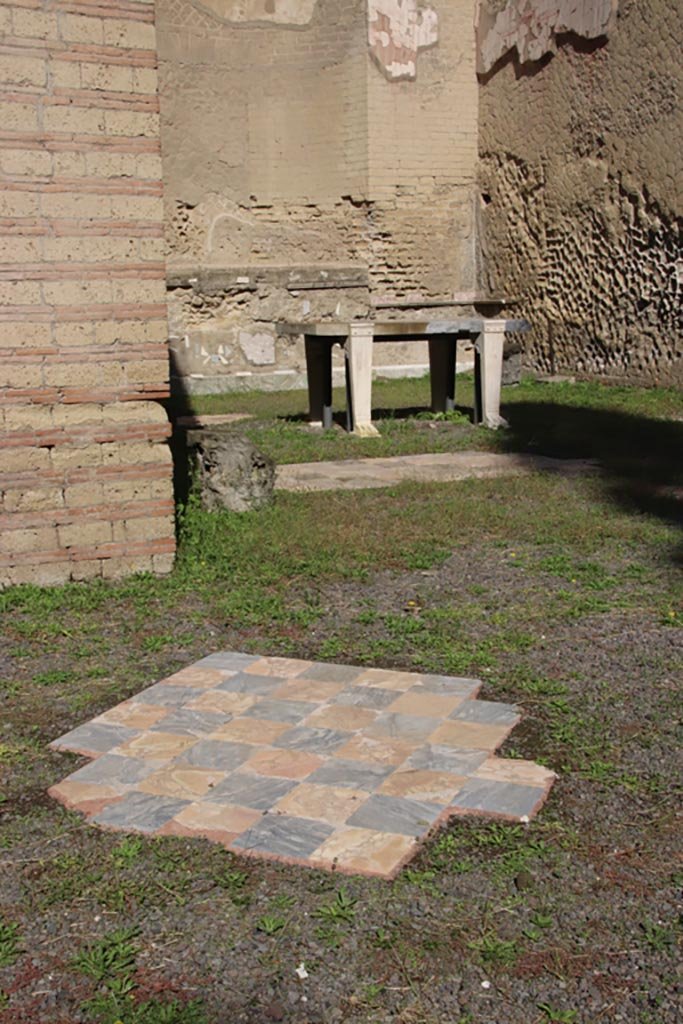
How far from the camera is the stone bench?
9625 mm

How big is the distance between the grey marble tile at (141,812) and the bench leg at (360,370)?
269 inches

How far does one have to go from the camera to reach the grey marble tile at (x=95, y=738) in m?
3.26

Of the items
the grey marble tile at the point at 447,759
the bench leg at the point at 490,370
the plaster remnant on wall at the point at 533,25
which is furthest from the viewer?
the plaster remnant on wall at the point at 533,25

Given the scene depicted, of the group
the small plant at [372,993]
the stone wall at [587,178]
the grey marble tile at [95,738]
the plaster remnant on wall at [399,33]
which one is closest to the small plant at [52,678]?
the grey marble tile at [95,738]

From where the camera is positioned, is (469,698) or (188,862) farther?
(469,698)

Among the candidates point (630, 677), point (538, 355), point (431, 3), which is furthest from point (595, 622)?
point (431, 3)

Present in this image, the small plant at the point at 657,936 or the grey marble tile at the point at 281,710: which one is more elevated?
the small plant at the point at 657,936

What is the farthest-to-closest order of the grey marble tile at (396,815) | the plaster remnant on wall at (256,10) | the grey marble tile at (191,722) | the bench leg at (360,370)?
the plaster remnant on wall at (256,10) → the bench leg at (360,370) → the grey marble tile at (191,722) → the grey marble tile at (396,815)

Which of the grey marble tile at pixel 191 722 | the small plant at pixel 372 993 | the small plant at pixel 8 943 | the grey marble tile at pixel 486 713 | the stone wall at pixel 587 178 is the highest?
the stone wall at pixel 587 178

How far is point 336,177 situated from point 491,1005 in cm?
1399

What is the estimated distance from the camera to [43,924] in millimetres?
2381

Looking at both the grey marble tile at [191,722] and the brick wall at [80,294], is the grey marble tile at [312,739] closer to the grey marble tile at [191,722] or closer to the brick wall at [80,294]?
the grey marble tile at [191,722]

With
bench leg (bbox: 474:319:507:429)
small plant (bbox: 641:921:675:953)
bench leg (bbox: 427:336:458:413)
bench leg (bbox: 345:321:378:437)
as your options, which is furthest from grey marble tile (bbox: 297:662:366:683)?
bench leg (bbox: 427:336:458:413)

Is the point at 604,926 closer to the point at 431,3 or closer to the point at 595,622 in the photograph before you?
the point at 595,622
